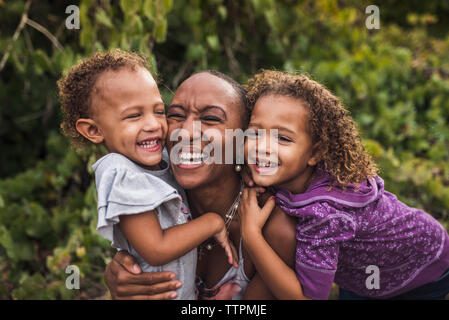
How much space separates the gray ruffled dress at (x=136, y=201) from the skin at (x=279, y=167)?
26 cm

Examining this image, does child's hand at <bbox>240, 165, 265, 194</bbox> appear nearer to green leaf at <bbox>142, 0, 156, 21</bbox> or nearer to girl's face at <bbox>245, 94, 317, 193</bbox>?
girl's face at <bbox>245, 94, 317, 193</bbox>

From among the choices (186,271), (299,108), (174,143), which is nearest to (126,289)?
(186,271)

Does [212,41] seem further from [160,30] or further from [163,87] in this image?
[163,87]

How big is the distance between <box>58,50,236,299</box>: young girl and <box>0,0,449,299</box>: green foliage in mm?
476

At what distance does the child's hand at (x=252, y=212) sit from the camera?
1.52 metres

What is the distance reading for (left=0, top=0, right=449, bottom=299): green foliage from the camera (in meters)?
2.84

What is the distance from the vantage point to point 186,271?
161cm

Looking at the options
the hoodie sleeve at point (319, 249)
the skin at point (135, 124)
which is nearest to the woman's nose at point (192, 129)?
the skin at point (135, 124)

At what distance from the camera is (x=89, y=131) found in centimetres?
165

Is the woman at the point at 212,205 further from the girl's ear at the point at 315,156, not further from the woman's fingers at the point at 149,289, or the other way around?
the girl's ear at the point at 315,156

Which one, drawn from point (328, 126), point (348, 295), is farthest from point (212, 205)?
point (348, 295)

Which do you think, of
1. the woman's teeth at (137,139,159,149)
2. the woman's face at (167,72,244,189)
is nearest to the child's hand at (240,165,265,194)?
the woman's face at (167,72,244,189)

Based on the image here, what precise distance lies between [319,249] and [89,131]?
92 centimetres

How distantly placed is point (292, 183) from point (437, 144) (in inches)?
116
